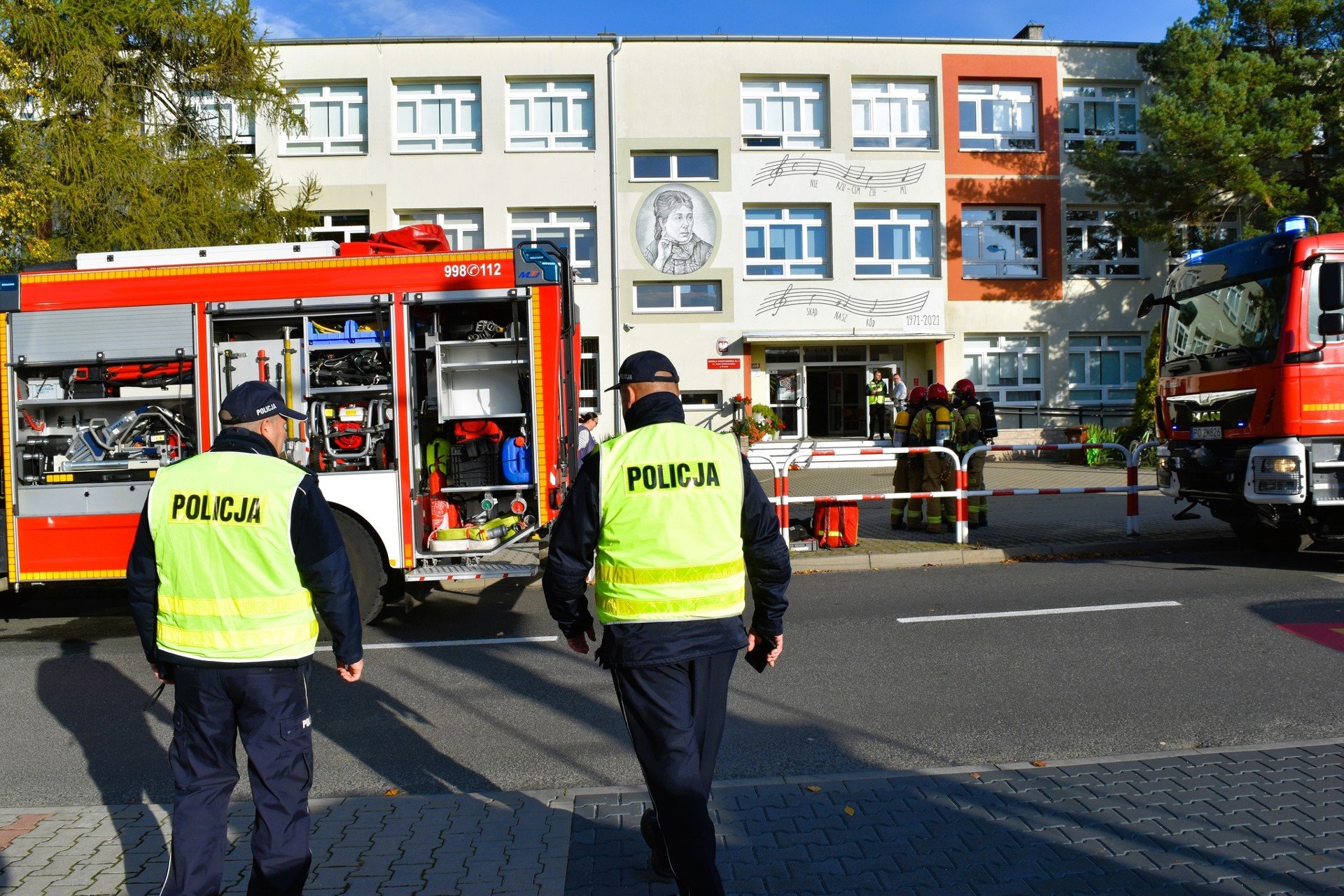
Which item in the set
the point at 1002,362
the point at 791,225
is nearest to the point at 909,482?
the point at 791,225

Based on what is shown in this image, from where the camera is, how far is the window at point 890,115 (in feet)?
83.8

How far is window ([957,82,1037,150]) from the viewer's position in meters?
25.9

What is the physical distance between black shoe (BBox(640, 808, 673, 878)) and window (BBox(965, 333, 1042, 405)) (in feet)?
78.6

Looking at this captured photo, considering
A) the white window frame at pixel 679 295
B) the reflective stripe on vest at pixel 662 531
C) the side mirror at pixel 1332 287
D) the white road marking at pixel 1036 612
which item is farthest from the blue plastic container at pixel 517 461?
the white window frame at pixel 679 295

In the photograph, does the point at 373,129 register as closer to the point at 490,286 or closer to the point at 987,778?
the point at 490,286

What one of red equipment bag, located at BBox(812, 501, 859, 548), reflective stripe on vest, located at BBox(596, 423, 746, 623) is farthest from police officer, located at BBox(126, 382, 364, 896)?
red equipment bag, located at BBox(812, 501, 859, 548)

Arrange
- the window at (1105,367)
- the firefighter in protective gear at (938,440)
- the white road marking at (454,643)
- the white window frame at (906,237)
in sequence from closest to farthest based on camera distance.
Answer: the white road marking at (454,643) < the firefighter in protective gear at (938,440) < the white window frame at (906,237) < the window at (1105,367)

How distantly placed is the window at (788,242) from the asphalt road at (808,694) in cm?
1745

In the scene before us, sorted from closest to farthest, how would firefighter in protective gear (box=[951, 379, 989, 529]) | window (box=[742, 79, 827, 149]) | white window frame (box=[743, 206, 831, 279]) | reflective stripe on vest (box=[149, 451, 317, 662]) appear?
reflective stripe on vest (box=[149, 451, 317, 662])
firefighter in protective gear (box=[951, 379, 989, 529])
white window frame (box=[743, 206, 831, 279])
window (box=[742, 79, 827, 149])

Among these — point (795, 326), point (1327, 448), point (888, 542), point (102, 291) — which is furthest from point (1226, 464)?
point (795, 326)

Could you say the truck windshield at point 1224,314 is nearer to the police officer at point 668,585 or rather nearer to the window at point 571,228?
the police officer at point 668,585

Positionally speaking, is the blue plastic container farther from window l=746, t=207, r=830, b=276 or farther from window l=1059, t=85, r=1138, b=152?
window l=1059, t=85, r=1138, b=152

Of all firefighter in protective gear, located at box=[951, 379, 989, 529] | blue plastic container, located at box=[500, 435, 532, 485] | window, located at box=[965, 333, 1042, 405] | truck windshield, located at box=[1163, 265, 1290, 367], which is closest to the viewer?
blue plastic container, located at box=[500, 435, 532, 485]

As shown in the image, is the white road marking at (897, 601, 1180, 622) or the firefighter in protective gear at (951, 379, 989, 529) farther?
the firefighter in protective gear at (951, 379, 989, 529)
